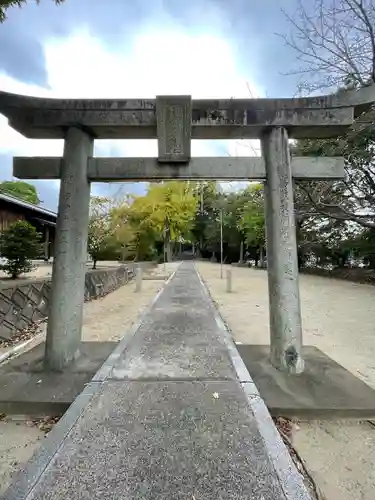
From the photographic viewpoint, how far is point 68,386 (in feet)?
11.6

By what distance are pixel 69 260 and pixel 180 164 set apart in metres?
1.87

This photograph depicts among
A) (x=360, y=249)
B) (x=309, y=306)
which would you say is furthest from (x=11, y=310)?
(x=360, y=249)

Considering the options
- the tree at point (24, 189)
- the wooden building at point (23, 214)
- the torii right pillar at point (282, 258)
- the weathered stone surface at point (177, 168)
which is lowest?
the torii right pillar at point (282, 258)

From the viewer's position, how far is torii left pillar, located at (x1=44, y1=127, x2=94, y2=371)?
3.94 metres

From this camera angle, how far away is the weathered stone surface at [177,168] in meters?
4.15

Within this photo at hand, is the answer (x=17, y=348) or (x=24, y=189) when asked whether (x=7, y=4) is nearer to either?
(x=17, y=348)

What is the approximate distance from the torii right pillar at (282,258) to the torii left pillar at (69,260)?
7.94 feet

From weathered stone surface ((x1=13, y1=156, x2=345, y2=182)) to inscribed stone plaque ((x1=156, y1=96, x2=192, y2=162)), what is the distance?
14 centimetres

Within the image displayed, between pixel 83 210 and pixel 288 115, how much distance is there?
2.90 metres

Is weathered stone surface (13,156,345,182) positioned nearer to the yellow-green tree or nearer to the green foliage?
the green foliage

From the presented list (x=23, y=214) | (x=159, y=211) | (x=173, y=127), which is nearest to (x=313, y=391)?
(x=173, y=127)

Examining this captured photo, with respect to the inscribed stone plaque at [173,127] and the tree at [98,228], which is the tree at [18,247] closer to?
the tree at [98,228]

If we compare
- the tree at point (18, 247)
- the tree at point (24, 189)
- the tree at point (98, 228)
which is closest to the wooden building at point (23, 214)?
the tree at point (98, 228)

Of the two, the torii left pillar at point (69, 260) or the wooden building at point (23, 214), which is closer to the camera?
the torii left pillar at point (69, 260)
